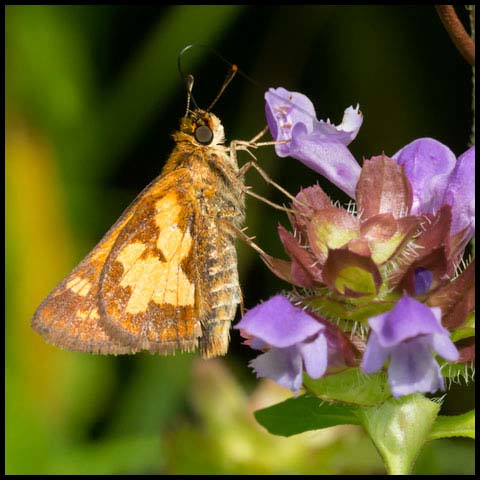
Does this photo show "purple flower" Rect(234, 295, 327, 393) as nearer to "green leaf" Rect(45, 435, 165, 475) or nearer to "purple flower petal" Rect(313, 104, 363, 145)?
"purple flower petal" Rect(313, 104, 363, 145)

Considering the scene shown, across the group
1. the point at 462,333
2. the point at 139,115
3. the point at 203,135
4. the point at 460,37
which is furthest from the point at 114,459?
the point at 460,37

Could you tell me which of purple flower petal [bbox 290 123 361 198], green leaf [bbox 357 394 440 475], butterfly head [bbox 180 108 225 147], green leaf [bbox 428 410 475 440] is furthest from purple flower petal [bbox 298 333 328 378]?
butterfly head [bbox 180 108 225 147]

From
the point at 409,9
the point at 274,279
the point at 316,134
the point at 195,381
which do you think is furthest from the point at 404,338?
the point at 409,9

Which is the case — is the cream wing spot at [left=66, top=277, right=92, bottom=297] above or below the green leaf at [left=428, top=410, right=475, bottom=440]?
above

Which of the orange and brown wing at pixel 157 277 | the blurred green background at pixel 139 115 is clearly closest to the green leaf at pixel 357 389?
the orange and brown wing at pixel 157 277

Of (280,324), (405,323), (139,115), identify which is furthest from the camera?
(139,115)

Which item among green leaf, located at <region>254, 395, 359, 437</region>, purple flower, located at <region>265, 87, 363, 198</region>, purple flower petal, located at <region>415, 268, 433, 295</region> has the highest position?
purple flower, located at <region>265, 87, 363, 198</region>

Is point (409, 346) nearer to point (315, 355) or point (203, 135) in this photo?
point (315, 355)
